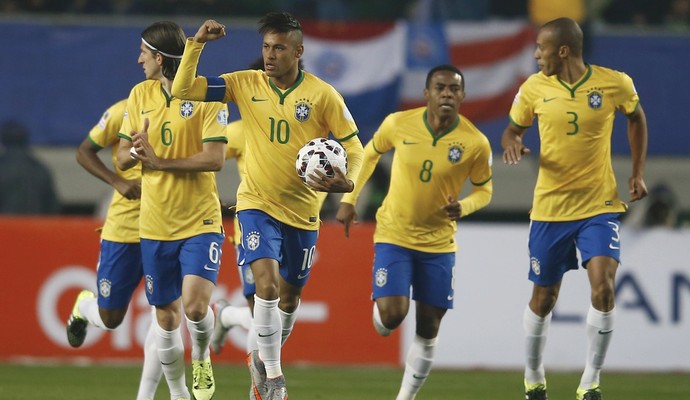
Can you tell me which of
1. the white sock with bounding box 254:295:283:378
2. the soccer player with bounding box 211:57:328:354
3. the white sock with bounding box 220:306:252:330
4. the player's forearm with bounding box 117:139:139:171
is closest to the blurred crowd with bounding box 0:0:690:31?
the soccer player with bounding box 211:57:328:354

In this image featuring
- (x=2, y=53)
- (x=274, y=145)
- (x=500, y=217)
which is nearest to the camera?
(x=274, y=145)

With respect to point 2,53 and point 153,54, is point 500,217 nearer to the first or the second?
point 2,53

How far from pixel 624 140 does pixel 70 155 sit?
6641 millimetres

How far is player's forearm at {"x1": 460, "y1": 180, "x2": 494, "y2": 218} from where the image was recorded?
31.4ft

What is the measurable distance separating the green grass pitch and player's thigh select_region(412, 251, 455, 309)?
160 cm

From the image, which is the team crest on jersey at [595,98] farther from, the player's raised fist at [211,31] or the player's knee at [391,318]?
the player's raised fist at [211,31]

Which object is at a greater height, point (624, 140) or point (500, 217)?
point (624, 140)

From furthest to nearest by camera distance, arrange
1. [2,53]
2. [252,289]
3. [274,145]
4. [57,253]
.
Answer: [2,53]
[57,253]
[252,289]
[274,145]

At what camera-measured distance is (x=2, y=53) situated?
15.9m

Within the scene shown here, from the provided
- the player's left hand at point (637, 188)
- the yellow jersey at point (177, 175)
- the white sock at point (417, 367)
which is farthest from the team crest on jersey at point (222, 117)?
the player's left hand at point (637, 188)

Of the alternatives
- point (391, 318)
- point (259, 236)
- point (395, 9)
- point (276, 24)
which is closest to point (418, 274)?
point (391, 318)

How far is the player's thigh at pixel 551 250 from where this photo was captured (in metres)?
9.76

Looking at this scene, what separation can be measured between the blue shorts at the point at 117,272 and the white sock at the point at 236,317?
1.13 metres

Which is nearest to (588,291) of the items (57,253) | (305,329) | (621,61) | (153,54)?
(305,329)
